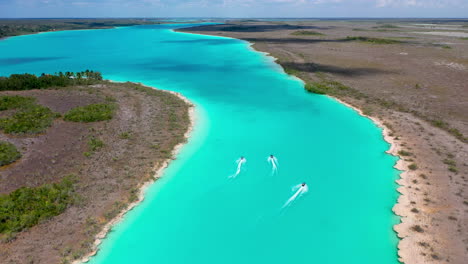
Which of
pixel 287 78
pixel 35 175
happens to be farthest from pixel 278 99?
pixel 35 175

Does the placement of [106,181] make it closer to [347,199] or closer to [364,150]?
[347,199]

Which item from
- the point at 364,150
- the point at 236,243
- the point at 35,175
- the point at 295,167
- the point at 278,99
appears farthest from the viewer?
the point at 278,99

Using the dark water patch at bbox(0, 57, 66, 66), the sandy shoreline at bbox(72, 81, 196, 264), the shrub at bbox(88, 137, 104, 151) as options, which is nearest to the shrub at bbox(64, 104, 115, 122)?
the shrub at bbox(88, 137, 104, 151)

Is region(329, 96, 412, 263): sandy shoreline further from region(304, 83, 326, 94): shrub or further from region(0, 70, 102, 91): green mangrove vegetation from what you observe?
region(0, 70, 102, 91): green mangrove vegetation

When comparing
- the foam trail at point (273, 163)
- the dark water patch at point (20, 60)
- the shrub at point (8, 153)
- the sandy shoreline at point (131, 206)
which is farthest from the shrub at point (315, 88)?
the dark water patch at point (20, 60)

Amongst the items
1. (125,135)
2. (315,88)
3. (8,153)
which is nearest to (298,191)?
(125,135)

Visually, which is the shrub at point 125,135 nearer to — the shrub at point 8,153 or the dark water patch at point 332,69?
the shrub at point 8,153
